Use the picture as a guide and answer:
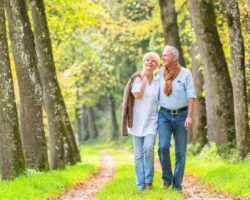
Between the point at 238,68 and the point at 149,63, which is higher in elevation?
the point at 149,63

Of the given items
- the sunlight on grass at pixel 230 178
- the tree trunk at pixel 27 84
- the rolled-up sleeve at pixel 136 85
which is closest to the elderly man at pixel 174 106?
→ the rolled-up sleeve at pixel 136 85

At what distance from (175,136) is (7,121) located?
12.5 ft

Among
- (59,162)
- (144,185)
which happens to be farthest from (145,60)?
(59,162)

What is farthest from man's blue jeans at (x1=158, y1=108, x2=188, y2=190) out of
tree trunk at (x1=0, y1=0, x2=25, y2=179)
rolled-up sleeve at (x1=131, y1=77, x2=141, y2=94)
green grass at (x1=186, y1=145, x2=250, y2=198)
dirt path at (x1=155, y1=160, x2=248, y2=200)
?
tree trunk at (x1=0, y1=0, x2=25, y2=179)

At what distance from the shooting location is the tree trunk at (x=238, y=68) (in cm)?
1221

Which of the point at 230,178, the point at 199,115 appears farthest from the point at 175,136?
the point at 199,115

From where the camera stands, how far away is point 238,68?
12.3 metres

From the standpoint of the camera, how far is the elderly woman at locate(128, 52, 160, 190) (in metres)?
9.73

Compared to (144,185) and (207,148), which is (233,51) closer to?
(144,185)

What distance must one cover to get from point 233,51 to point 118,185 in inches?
156

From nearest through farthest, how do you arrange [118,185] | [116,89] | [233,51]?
[118,185] → [233,51] → [116,89]

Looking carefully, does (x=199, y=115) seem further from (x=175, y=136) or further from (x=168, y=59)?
(x=168, y=59)

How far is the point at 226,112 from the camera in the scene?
16.2 metres

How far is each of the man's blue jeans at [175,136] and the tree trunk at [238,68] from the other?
10.1 ft
